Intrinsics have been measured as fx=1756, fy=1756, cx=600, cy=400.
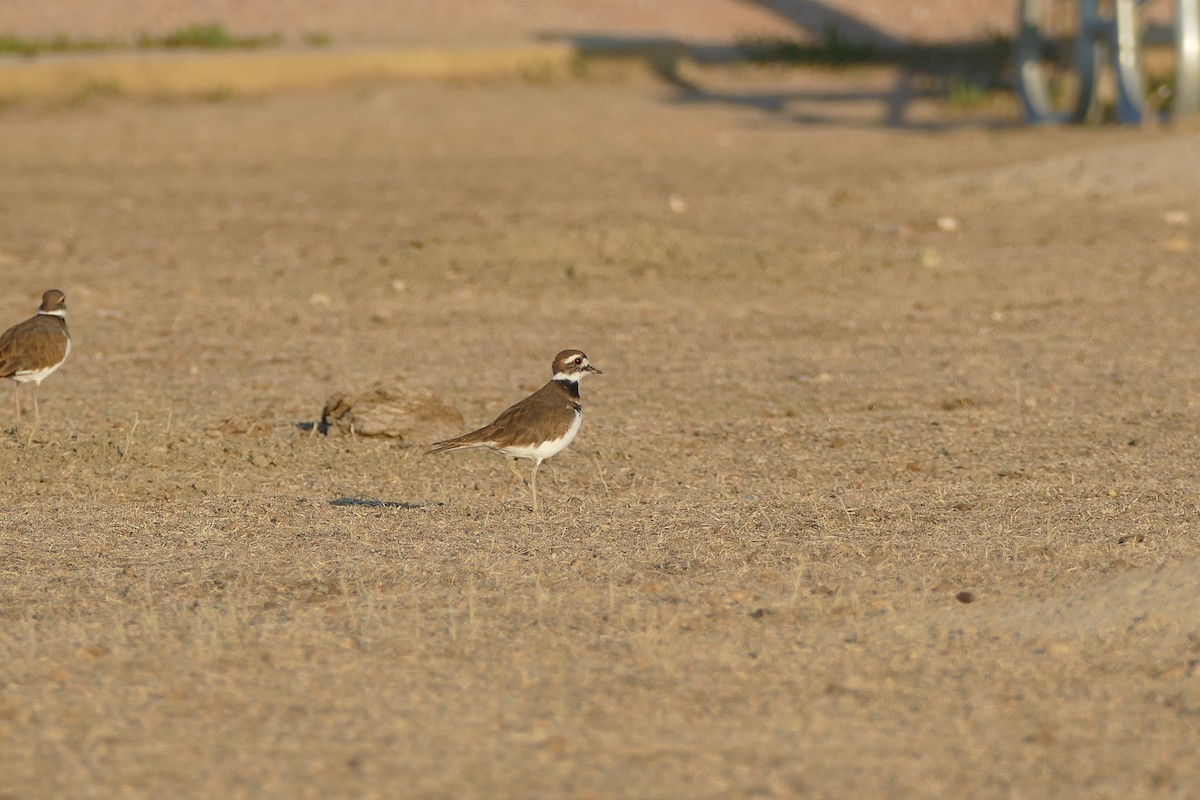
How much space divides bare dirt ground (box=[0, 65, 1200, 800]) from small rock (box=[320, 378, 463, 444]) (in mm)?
125

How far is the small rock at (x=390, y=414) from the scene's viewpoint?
8875mm

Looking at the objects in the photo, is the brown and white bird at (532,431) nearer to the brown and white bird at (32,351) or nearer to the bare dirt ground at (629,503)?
the bare dirt ground at (629,503)

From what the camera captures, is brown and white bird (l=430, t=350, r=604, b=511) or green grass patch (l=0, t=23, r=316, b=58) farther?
green grass patch (l=0, t=23, r=316, b=58)

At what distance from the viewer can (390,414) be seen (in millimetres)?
8906

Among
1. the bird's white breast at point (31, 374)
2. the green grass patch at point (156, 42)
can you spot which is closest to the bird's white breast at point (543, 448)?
the bird's white breast at point (31, 374)

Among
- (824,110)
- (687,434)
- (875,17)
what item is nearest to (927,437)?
(687,434)

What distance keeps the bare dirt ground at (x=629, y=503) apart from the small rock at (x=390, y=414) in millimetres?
125

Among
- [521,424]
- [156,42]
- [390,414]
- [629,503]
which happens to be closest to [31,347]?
[390,414]

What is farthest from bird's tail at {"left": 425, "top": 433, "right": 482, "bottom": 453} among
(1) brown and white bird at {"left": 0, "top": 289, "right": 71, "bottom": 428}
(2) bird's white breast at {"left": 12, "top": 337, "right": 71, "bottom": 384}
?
(2) bird's white breast at {"left": 12, "top": 337, "right": 71, "bottom": 384}

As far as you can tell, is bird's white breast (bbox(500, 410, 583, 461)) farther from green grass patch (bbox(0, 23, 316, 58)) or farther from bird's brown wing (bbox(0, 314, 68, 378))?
green grass patch (bbox(0, 23, 316, 58))

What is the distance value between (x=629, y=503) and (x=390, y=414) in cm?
160

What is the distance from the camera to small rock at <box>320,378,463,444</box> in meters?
8.88

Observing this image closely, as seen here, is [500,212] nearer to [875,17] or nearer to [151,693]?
[151,693]

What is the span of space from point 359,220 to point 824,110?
462 inches
